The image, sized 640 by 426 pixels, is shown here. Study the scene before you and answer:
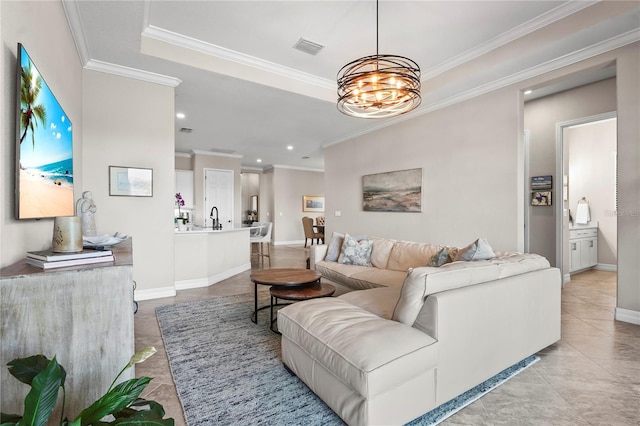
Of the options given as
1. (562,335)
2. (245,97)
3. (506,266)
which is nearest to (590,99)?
(562,335)

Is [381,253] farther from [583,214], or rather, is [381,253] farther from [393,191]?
[583,214]

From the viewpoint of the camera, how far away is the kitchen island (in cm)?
454

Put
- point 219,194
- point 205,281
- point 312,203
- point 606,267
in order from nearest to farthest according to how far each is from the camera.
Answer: point 205,281, point 606,267, point 219,194, point 312,203

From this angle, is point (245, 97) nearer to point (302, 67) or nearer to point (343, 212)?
point (302, 67)

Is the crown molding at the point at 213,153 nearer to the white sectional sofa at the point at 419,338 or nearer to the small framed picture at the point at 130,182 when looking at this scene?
the small framed picture at the point at 130,182

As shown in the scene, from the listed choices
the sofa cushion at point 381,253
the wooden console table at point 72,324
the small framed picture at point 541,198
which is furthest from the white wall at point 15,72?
the small framed picture at point 541,198

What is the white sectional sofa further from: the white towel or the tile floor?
the white towel

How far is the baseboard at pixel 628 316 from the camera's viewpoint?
10.1ft

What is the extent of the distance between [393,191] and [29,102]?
4.95 meters

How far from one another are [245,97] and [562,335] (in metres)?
4.78

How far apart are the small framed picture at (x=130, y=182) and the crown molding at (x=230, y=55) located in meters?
1.57

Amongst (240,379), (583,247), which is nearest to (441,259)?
(240,379)

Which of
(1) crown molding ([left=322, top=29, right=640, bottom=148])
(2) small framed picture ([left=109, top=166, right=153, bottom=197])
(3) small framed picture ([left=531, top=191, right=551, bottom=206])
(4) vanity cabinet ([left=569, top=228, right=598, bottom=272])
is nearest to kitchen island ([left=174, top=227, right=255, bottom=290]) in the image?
(2) small framed picture ([left=109, top=166, right=153, bottom=197])

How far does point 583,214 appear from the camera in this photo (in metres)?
6.19
